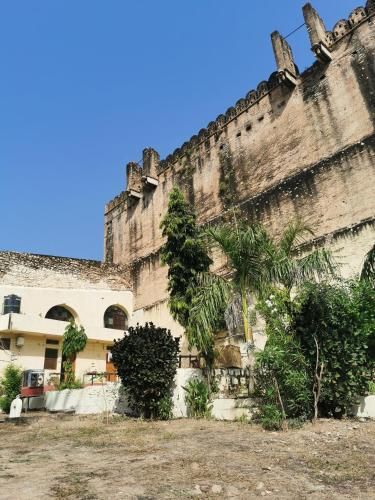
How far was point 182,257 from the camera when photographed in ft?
39.7

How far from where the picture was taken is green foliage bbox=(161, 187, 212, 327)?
11667 mm

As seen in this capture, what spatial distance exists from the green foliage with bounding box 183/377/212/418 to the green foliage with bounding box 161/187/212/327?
6.10 ft

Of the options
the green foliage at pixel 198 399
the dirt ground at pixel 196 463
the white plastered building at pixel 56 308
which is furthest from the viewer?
the white plastered building at pixel 56 308

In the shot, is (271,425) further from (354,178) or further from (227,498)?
(354,178)

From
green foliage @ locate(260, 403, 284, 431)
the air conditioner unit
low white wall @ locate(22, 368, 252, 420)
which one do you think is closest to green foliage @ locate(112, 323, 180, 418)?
low white wall @ locate(22, 368, 252, 420)

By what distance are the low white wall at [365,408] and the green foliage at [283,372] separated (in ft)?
3.14

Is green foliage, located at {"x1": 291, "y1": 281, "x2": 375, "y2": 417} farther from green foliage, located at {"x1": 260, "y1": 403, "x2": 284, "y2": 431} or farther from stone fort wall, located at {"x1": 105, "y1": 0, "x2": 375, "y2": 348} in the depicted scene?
stone fort wall, located at {"x1": 105, "y1": 0, "x2": 375, "y2": 348}

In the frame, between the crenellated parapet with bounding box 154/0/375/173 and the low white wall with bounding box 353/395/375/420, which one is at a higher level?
the crenellated parapet with bounding box 154/0/375/173

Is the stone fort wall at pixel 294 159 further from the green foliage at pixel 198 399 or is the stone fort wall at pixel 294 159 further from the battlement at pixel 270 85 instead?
the green foliage at pixel 198 399

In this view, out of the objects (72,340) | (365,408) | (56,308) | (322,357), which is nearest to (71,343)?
(72,340)

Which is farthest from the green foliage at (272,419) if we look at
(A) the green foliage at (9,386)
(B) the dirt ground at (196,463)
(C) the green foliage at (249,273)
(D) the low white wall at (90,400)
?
(A) the green foliage at (9,386)

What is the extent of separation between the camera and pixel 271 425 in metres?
7.64

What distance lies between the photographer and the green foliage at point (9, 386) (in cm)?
1503

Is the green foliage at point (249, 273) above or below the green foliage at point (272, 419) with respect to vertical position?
above
